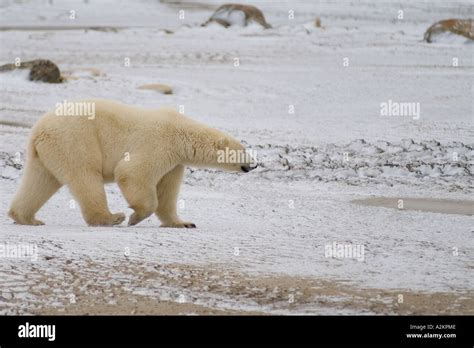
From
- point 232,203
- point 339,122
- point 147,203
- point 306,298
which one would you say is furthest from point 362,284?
point 339,122

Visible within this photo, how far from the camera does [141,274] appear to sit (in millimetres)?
6227

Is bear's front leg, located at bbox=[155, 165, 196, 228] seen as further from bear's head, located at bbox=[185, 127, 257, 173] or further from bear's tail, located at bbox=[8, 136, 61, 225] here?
bear's tail, located at bbox=[8, 136, 61, 225]

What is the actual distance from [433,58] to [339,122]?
7.39 m

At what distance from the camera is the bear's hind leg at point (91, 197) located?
795cm

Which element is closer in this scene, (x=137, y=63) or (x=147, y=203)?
(x=147, y=203)

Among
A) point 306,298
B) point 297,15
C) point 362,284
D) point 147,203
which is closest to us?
point 306,298

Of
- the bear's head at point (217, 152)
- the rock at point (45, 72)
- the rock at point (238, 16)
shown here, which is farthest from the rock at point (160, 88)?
the rock at point (238, 16)

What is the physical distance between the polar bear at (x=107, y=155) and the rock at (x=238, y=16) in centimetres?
2082

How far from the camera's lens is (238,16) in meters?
29.0

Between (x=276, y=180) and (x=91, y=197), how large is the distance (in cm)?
376

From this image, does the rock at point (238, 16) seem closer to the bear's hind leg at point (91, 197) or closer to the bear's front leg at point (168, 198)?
the bear's front leg at point (168, 198)

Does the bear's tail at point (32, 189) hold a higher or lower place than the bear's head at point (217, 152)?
lower

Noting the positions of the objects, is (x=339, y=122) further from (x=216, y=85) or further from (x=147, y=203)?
(x=147, y=203)
